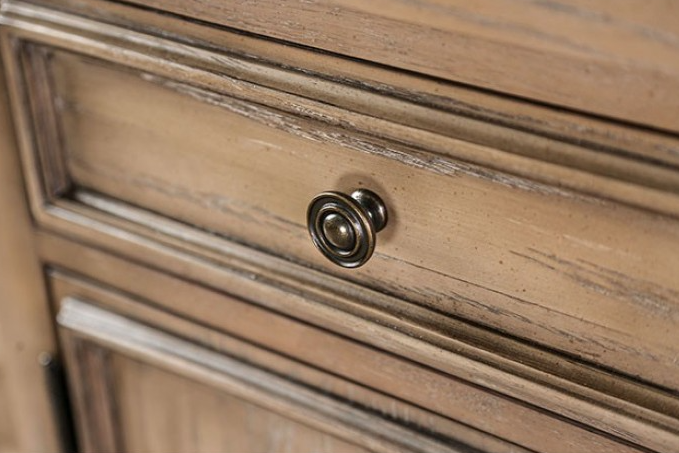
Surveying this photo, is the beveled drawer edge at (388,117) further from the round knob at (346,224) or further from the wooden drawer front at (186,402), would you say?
the wooden drawer front at (186,402)

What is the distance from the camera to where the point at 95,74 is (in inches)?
18.2

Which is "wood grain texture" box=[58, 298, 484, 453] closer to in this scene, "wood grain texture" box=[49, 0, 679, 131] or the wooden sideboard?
the wooden sideboard

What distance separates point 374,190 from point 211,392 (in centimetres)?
19

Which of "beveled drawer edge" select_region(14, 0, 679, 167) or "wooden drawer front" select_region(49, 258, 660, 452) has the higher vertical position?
"beveled drawer edge" select_region(14, 0, 679, 167)

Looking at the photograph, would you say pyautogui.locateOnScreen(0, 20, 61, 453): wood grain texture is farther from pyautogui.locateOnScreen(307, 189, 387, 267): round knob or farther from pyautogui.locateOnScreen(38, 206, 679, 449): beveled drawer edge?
pyautogui.locateOnScreen(307, 189, 387, 267): round knob

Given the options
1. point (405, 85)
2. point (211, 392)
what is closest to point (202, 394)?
point (211, 392)

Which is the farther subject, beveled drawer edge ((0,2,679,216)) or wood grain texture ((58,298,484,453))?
wood grain texture ((58,298,484,453))

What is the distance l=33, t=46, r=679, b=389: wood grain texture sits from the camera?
1.15ft

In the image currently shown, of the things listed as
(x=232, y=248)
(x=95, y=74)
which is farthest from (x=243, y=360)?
(x=95, y=74)

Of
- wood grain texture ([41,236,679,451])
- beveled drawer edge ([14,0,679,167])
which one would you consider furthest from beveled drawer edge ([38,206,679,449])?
beveled drawer edge ([14,0,679,167])

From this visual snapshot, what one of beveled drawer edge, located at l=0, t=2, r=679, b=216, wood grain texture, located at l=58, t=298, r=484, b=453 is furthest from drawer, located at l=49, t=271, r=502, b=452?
beveled drawer edge, located at l=0, t=2, r=679, b=216

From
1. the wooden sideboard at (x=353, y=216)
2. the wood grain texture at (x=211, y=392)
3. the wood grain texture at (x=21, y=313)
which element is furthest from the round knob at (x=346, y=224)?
the wood grain texture at (x=21, y=313)

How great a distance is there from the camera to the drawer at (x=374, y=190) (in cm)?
35

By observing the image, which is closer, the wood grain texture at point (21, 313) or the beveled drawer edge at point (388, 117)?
the beveled drawer edge at point (388, 117)
